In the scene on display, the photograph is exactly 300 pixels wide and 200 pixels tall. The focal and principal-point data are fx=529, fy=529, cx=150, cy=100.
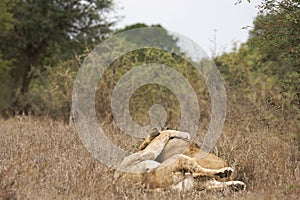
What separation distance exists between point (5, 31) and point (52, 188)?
19261 mm

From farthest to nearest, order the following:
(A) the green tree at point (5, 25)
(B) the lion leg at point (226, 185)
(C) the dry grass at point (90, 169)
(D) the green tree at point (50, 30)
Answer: (D) the green tree at point (50, 30) → (A) the green tree at point (5, 25) → (B) the lion leg at point (226, 185) → (C) the dry grass at point (90, 169)

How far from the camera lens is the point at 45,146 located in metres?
7.29

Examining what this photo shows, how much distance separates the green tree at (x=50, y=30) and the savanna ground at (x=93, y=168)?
50.3 feet

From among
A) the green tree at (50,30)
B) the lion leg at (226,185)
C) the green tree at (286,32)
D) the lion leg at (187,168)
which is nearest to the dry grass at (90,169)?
the lion leg at (226,185)

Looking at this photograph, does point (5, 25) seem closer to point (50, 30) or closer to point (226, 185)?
point (50, 30)

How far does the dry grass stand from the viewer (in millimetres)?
5137

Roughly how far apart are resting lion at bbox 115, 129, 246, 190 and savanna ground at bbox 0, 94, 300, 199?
16 cm

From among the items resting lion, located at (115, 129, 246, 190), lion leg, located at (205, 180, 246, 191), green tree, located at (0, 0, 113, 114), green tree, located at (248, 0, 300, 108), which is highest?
green tree, located at (0, 0, 113, 114)

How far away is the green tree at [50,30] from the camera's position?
2341 cm

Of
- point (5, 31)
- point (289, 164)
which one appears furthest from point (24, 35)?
point (289, 164)

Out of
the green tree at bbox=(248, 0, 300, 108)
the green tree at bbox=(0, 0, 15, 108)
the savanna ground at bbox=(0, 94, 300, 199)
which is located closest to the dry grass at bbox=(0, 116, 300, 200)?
the savanna ground at bbox=(0, 94, 300, 199)

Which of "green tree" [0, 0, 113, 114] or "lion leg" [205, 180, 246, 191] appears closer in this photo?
"lion leg" [205, 180, 246, 191]

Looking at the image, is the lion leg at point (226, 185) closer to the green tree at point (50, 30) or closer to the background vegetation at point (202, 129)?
the background vegetation at point (202, 129)

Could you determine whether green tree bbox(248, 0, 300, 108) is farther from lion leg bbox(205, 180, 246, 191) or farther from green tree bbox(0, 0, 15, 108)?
green tree bbox(0, 0, 15, 108)
